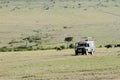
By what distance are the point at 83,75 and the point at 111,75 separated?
1.55 meters

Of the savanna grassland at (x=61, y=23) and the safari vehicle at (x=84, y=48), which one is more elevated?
the safari vehicle at (x=84, y=48)

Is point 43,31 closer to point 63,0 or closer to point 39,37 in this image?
point 39,37

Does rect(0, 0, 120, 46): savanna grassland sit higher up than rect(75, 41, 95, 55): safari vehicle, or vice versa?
rect(75, 41, 95, 55): safari vehicle

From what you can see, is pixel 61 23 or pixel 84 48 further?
pixel 61 23

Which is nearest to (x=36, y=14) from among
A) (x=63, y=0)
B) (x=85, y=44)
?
(x=63, y=0)

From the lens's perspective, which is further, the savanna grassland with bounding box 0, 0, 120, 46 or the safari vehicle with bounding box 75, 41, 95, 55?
the savanna grassland with bounding box 0, 0, 120, 46

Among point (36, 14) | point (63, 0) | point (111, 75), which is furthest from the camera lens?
point (63, 0)

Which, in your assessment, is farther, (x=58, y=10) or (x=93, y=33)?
(x=58, y=10)

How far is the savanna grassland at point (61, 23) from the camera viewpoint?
84.9 metres

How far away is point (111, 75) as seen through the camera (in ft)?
85.0

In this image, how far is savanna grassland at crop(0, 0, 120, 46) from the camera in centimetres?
8488

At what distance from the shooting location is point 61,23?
106 meters

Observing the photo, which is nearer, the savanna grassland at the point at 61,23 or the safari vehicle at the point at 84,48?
the safari vehicle at the point at 84,48

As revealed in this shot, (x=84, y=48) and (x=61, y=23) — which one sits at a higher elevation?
(x=84, y=48)
